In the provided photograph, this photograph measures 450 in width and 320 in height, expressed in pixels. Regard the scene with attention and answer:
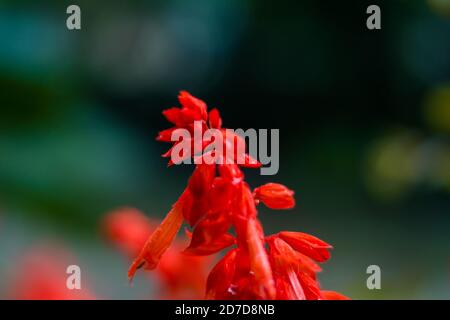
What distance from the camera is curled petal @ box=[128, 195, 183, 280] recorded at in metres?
0.87

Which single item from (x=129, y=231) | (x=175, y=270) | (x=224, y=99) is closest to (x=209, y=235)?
(x=175, y=270)

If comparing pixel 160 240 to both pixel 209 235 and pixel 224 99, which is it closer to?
pixel 209 235

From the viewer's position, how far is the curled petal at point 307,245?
846 mm

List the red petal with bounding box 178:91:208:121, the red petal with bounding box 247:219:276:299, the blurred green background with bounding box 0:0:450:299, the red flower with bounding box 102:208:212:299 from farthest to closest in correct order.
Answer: the blurred green background with bounding box 0:0:450:299 → the red flower with bounding box 102:208:212:299 → the red petal with bounding box 178:91:208:121 → the red petal with bounding box 247:219:276:299

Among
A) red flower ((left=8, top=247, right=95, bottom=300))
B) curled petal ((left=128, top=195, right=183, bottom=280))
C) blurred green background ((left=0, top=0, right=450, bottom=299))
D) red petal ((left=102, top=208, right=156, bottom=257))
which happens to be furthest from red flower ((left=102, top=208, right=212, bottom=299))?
blurred green background ((left=0, top=0, right=450, bottom=299))

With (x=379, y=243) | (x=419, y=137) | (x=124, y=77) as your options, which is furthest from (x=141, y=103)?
(x=419, y=137)

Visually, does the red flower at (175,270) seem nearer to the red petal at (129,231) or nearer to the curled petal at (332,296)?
the red petal at (129,231)

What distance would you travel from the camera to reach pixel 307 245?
85 centimetres

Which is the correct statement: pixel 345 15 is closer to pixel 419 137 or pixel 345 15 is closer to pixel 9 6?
pixel 9 6

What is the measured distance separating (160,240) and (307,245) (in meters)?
0.17

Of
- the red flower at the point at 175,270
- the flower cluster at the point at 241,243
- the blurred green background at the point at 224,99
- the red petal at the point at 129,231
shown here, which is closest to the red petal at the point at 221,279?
the flower cluster at the point at 241,243

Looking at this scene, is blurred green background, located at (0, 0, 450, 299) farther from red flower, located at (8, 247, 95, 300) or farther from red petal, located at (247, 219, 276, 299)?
red petal, located at (247, 219, 276, 299)

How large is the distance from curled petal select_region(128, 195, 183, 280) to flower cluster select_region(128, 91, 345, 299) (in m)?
0.02
